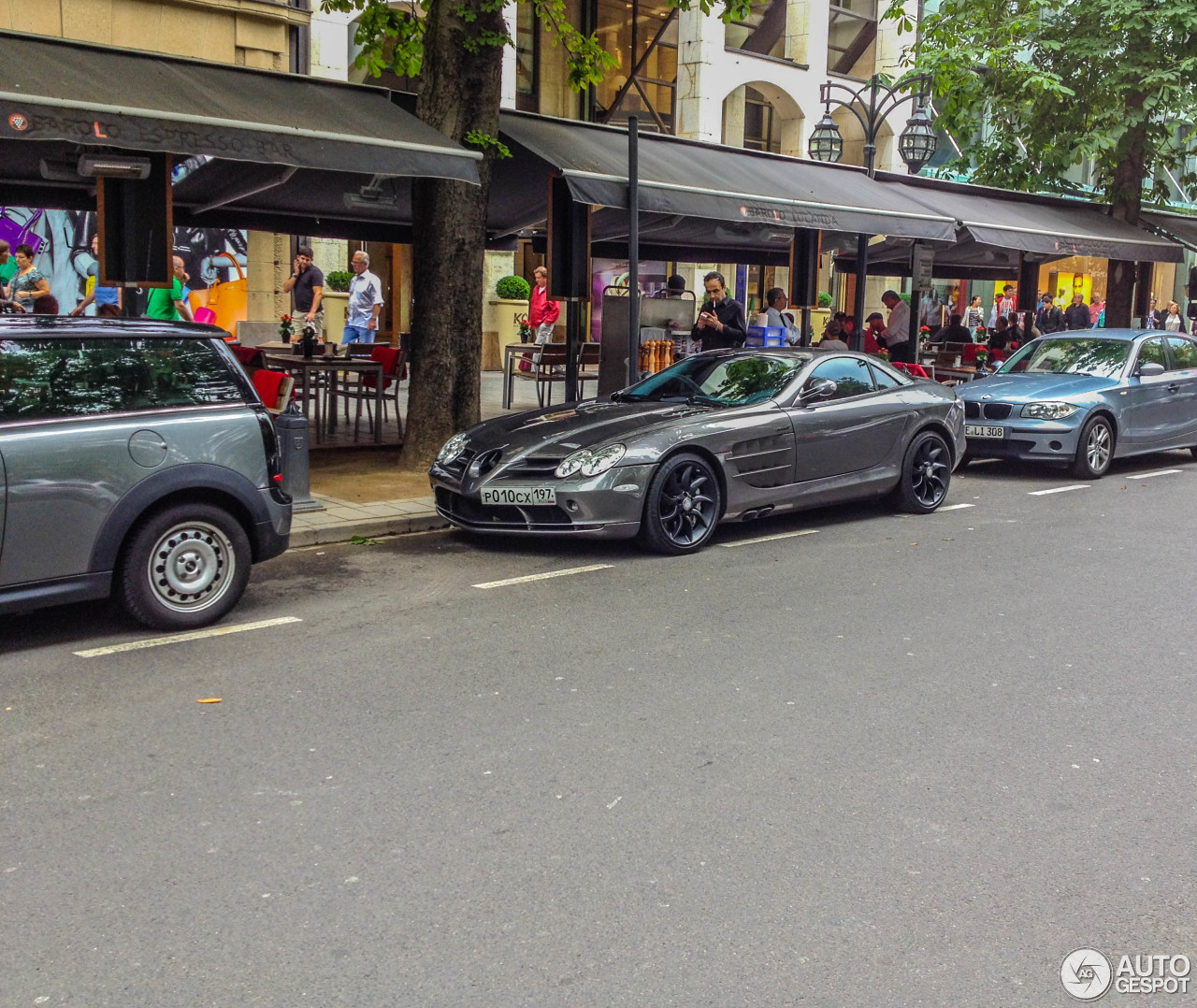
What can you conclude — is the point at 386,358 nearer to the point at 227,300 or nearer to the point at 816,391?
the point at 816,391

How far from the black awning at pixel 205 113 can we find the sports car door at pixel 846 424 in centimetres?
352

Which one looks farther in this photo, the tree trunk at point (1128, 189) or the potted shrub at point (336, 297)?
the potted shrub at point (336, 297)

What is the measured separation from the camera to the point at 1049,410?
12.4 meters

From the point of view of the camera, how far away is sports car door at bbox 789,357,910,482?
927cm

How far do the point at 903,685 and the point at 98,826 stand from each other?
333cm

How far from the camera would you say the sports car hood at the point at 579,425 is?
8391mm

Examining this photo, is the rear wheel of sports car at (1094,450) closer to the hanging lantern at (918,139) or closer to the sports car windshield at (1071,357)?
the sports car windshield at (1071,357)

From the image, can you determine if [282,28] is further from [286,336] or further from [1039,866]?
[1039,866]

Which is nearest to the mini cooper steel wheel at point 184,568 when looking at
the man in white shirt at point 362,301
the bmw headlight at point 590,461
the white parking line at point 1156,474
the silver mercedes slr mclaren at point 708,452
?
the silver mercedes slr mclaren at point 708,452

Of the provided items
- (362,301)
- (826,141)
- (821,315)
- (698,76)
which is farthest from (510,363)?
(821,315)

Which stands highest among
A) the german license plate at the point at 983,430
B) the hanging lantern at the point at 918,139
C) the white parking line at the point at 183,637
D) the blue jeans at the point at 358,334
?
the hanging lantern at the point at 918,139

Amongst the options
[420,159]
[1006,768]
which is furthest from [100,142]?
[1006,768]

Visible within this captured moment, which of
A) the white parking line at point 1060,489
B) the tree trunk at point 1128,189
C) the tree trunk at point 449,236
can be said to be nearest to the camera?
the tree trunk at point 449,236

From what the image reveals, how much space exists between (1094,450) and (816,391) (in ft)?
15.1
